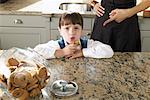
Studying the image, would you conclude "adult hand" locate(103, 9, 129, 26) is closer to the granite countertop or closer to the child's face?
the child's face

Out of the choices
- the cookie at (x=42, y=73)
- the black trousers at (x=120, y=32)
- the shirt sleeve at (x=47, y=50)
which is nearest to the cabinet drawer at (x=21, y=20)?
the black trousers at (x=120, y=32)

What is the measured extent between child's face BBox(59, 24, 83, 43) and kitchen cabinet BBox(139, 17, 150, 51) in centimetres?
99

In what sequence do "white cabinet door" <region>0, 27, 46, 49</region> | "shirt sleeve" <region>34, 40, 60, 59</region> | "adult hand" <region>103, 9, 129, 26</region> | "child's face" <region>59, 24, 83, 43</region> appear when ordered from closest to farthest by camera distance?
"shirt sleeve" <region>34, 40, 60, 59</region>
"child's face" <region>59, 24, 83, 43</region>
"adult hand" <region>103, 9, 129, 26</region>
"white cabinet door" <region>0, 27, 46, 49</region>

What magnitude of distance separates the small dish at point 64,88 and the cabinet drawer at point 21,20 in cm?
141

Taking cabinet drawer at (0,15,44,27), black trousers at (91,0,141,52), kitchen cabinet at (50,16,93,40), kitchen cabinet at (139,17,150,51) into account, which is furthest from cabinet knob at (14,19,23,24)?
kitchen cabinet at (139,17,150,51)

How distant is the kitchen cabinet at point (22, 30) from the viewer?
2.38 m

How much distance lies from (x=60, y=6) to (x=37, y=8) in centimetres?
24

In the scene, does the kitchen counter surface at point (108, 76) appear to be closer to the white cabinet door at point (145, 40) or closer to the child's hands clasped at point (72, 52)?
the child's hands clasped at point (72, 52)

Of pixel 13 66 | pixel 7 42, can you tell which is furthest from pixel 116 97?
pixel 7 42

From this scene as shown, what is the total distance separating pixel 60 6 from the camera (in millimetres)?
2570

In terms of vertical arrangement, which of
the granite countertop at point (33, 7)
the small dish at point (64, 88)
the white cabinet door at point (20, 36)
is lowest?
the small dish at point (64, 88)

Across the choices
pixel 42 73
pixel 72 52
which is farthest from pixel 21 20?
pixel 42 73

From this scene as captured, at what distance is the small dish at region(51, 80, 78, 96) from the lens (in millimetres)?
976

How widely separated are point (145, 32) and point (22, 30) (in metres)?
1.11
